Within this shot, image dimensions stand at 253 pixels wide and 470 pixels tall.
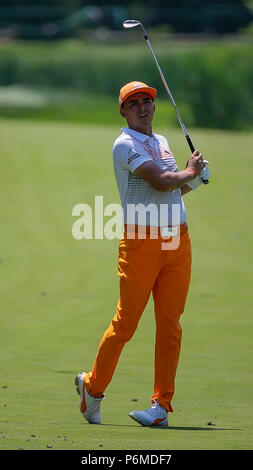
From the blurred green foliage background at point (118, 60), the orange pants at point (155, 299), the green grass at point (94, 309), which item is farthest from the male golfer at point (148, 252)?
the blurred green foliage background at point (118, 60)

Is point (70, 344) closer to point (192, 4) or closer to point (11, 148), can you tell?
point (11, 148)

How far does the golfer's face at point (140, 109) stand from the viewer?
565 cm

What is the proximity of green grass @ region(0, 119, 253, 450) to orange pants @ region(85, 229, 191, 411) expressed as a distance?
28 cm

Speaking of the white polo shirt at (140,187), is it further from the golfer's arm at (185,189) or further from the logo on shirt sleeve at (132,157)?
the golfer's arm at (185,189)

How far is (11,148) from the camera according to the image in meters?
20.0

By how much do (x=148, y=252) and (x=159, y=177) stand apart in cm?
40

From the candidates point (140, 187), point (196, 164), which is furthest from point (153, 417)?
point (196, 164)

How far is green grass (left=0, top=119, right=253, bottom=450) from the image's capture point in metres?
5.50

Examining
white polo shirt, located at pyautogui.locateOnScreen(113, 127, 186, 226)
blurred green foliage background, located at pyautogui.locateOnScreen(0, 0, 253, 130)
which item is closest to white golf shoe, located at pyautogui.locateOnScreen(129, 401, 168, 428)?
white polo shirt, located at pyautogui.locateOnScreen(113, 127, 186, 226)

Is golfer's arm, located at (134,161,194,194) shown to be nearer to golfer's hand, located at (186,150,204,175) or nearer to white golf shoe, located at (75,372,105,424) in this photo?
golfer's hand, located at (186,150,204,175)

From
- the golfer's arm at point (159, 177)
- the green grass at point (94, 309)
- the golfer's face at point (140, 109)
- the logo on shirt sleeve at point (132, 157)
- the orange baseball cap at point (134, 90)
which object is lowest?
the green grass at point (94, 309)
